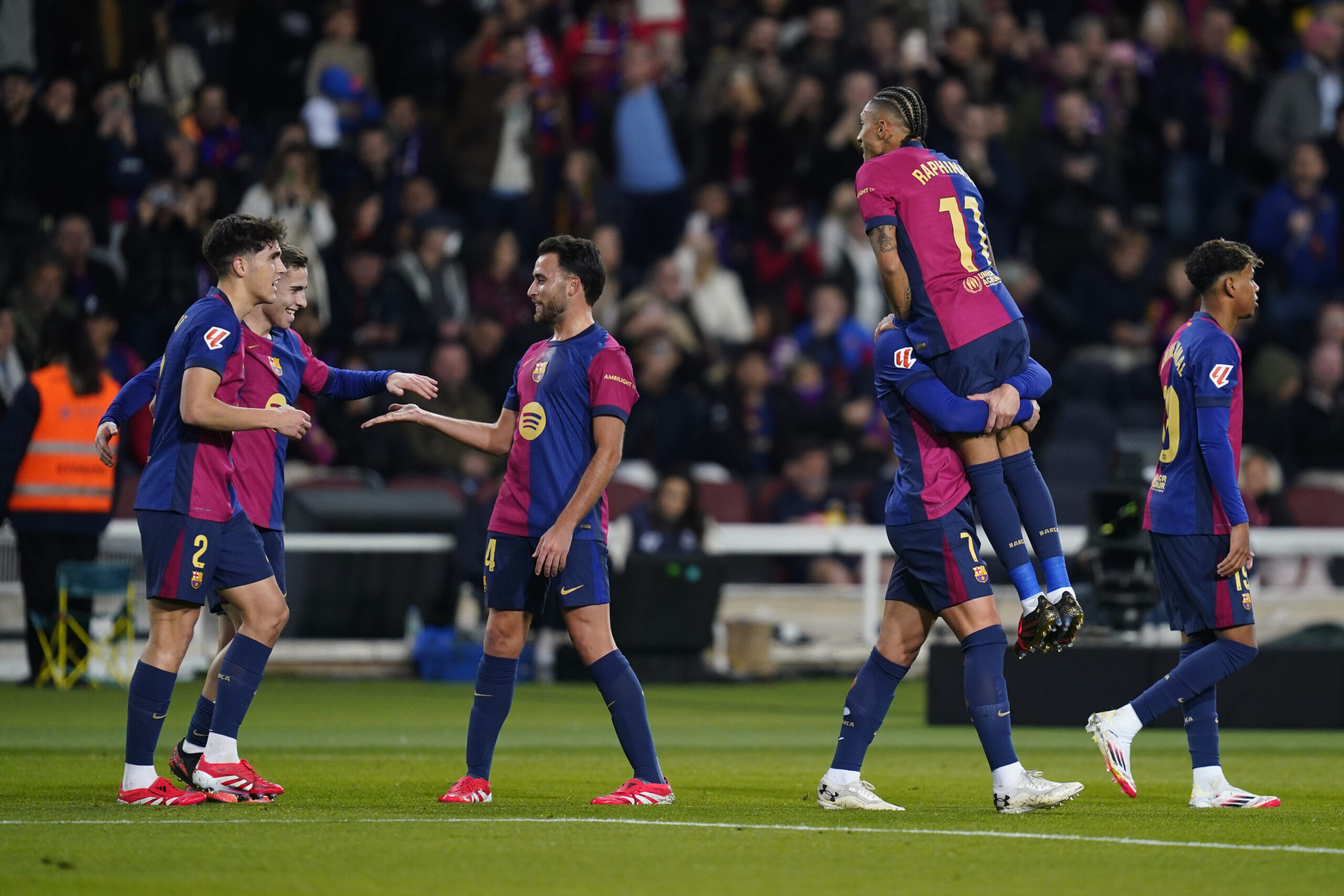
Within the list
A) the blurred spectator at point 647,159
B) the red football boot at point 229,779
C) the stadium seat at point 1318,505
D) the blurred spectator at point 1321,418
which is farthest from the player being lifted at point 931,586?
the blurred spectator at point 647,159

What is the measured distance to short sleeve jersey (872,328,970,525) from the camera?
7.38m

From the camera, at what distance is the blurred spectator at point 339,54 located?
18500 millimetres

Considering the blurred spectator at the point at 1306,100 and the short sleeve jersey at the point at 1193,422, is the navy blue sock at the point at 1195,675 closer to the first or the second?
the short sleeve jersey at the point at 1193,422

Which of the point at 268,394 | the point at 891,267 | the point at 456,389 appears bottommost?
the point at 268,394

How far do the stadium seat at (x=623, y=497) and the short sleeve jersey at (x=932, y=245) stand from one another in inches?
359

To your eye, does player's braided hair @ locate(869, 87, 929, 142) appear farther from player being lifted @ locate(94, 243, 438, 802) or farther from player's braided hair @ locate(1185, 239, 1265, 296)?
player being lifted @ locate(94, 243, 438, 802)

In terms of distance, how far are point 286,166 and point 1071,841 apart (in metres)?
11.4

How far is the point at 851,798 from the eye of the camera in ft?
24.4

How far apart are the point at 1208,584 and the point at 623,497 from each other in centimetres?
887

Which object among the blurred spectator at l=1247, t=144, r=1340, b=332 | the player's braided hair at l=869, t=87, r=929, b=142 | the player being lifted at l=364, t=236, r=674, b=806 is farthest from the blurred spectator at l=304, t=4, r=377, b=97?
the player's braided hair at l=869, t=87, r=929, b=142

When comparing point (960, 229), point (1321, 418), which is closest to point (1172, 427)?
point (960, 229)

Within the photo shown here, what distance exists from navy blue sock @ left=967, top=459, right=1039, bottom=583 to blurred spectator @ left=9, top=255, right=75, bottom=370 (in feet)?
32.9

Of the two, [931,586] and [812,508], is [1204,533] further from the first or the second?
[812,508]

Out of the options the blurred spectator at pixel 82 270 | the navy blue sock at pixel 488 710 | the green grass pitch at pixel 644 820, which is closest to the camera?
the green grass pitch at pixel 644 820
